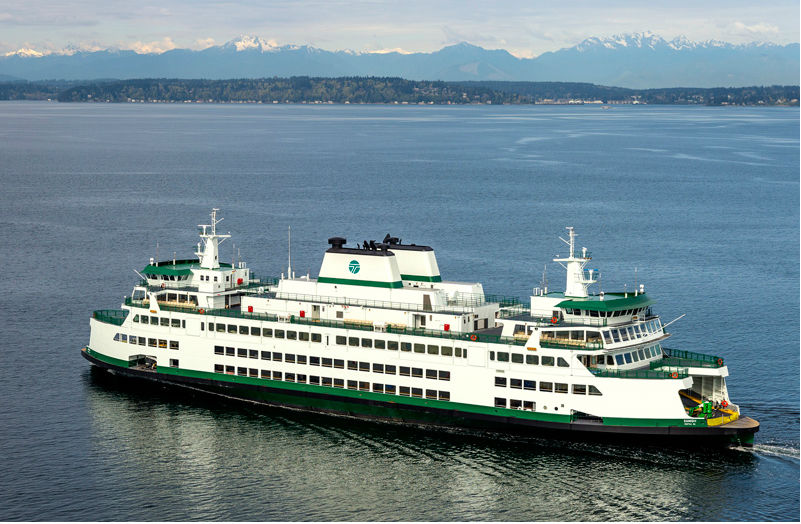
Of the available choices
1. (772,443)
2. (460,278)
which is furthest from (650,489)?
(460,278)

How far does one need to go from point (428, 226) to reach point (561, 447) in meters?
61.6

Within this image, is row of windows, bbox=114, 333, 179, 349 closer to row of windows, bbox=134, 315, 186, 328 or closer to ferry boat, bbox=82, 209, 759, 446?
ferry boat, bbox=82, 209, 759, 446

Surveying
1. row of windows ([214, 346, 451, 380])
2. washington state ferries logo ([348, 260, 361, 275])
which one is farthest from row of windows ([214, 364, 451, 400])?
washington state ferries logo ([348, 260, 361, 275])

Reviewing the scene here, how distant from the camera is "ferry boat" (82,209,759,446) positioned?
48250 millimetres

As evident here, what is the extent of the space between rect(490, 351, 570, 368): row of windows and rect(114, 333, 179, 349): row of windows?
19.3 m

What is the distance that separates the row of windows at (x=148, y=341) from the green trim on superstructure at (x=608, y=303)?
22.2 meters

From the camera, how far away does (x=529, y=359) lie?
4950cm

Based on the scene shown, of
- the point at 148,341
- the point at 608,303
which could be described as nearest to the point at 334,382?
→ the point at 148,341

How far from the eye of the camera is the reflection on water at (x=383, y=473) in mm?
42031

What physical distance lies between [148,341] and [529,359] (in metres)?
23.0

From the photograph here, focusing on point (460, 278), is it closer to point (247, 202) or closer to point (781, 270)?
point (781, 270)

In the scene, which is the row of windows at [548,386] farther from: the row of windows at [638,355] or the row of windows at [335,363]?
the row of windows at [335,363]

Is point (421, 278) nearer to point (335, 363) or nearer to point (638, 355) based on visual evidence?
point (335, 363)

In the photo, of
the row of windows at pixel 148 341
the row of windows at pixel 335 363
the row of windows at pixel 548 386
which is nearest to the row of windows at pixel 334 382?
the row of windows at pixel 335 363
